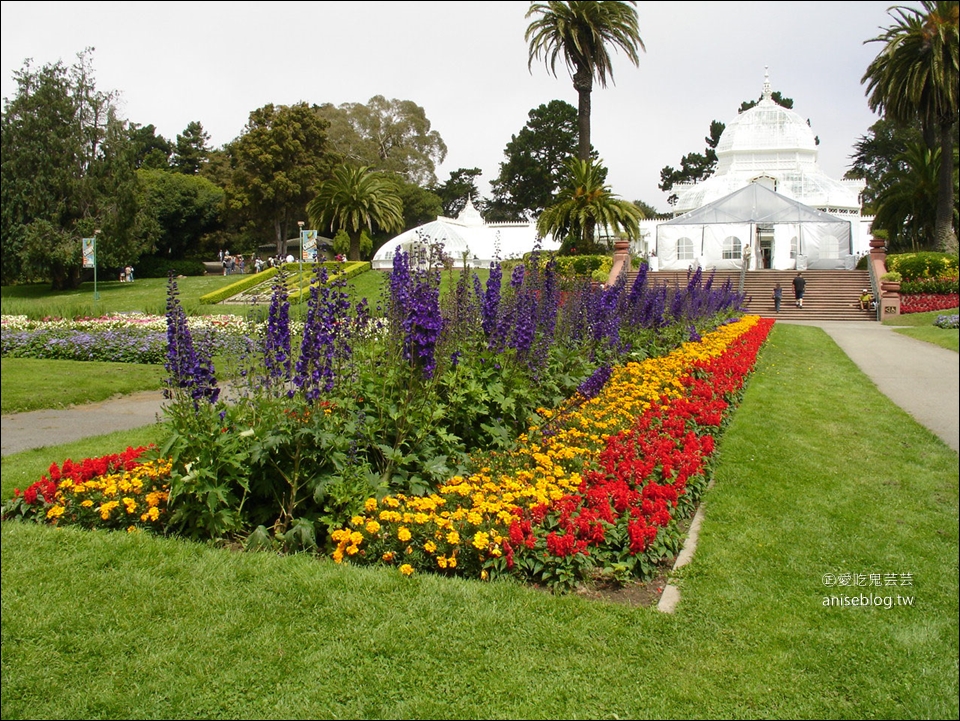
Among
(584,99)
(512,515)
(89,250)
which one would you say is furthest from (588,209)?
(512,515)

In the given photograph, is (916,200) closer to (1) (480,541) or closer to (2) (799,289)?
(2) (799,289)

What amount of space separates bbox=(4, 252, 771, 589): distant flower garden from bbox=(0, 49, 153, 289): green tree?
64.7 ft

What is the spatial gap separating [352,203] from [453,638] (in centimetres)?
3329

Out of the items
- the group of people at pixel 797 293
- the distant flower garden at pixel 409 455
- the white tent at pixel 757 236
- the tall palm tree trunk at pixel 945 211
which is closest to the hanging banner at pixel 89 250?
the distant flower garden at pixel 409 455

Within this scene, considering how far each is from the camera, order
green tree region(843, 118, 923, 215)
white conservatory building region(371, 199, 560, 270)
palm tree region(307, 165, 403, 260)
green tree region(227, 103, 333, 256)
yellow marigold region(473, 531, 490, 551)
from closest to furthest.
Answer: yellow marigold region(473, 531, 490, 551) < palm tree region(307, 165, 403, 260) < white conservatory building region(371, 199, 560, 270) < green tree region(227, 103, 333, 256) < green tree region(843, 118, 923, 215)

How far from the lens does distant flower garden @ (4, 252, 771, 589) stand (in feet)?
11.2

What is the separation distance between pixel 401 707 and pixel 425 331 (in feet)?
7.05

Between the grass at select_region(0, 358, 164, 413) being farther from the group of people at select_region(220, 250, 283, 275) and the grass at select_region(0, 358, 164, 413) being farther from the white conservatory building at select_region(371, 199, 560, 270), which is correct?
the white conservatory building at select_region(371, 199, 560, 270)

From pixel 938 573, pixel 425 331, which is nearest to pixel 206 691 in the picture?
pixel 425 331

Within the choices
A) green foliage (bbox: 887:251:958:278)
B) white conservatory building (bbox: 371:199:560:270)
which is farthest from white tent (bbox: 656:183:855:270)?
white conservatory building (bbox: 371:199:560:270)

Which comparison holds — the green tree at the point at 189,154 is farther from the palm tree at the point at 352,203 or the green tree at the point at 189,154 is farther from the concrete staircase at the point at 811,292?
the concrete staircase at the point at 811,292

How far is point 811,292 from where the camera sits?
24.5 m

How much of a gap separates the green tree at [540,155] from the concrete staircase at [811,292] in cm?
2623

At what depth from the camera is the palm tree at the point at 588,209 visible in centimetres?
2683
